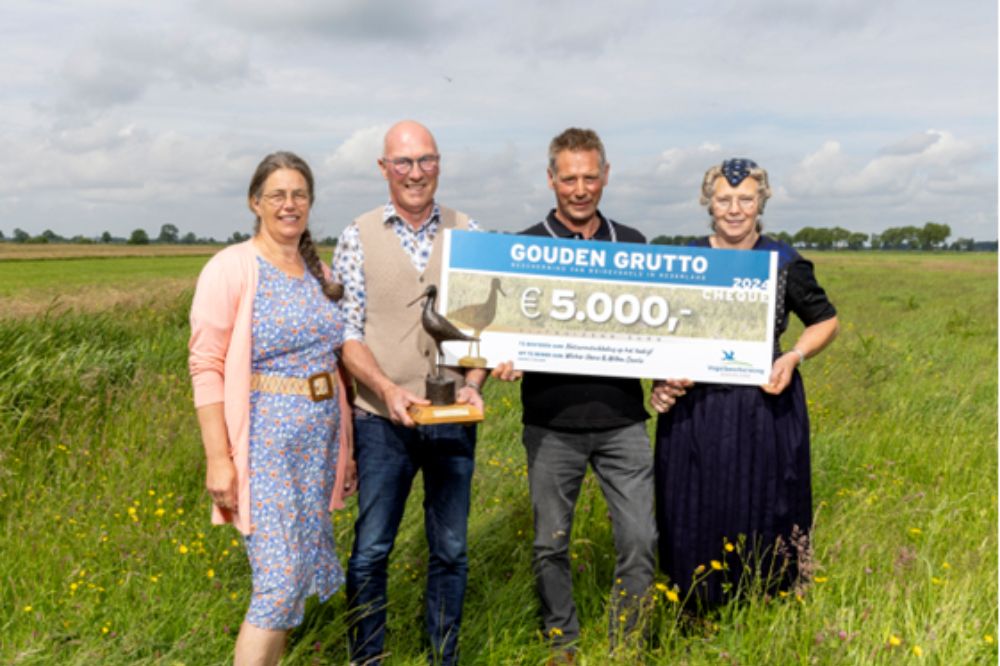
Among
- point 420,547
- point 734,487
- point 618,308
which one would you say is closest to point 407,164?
point 618,308

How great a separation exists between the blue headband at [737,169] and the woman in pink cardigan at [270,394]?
1815mm

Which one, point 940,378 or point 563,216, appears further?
point 940,378

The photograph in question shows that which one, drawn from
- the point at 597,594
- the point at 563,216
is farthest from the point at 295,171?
the point at 597,594

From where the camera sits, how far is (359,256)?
3414 millimetres

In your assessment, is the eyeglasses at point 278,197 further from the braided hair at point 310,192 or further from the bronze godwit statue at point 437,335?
the bronze godwit statue at point 437,335

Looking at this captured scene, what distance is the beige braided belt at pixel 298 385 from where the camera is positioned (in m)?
3.04

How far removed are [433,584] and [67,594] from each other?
1.92 m

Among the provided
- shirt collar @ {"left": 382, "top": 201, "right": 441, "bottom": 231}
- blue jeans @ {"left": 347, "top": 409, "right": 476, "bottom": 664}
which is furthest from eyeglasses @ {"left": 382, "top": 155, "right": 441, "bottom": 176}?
blue jeans @ {"left": 347, "top": 409, "right": 476, "bottom": 664}

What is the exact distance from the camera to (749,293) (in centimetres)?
356

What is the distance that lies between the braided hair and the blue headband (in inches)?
69.9

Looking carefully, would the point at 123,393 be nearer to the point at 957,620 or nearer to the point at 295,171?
the point at 295,171

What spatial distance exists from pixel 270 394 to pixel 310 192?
2.75ft

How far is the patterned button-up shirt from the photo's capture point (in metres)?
3.39

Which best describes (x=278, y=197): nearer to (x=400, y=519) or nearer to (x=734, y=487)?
(x=400, y=519)
